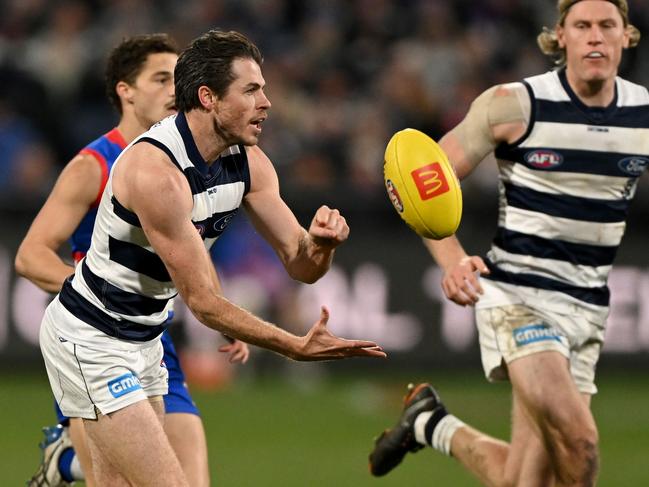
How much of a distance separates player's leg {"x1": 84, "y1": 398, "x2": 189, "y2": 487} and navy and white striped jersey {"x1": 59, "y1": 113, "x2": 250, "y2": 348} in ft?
1.12

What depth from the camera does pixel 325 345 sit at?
5.11 meters

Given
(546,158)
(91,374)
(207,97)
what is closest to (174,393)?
(91,374)

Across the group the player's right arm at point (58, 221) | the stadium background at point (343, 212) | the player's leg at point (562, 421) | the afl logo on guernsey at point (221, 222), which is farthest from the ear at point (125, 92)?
the stadium background at point (343, 212)

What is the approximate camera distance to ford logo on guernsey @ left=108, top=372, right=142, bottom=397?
547cm

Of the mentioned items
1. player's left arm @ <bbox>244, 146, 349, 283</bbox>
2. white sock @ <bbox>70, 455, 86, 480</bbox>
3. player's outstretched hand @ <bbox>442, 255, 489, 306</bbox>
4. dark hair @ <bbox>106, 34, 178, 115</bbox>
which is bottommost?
white sock @ <bbox>70, 455, 86, 480</bbox>

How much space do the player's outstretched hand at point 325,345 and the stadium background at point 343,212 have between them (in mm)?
3837

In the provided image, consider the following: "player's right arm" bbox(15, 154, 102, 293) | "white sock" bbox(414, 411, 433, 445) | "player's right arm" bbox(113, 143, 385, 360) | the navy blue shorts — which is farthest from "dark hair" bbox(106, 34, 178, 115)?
"white sock" bbox(414, 411, 433, 445)

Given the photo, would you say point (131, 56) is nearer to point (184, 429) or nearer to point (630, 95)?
point (184, 429)

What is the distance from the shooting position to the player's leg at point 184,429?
20.6ft

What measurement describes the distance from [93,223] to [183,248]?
4.49 feet

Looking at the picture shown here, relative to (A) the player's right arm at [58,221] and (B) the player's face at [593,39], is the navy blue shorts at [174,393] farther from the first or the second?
(B) the player's face at [593,39]

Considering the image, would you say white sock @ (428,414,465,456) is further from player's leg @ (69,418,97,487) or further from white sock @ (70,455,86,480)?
player's leg @ (69,418,97,487)

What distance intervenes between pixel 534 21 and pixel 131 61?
9536mm

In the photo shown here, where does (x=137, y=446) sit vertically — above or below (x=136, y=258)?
below
